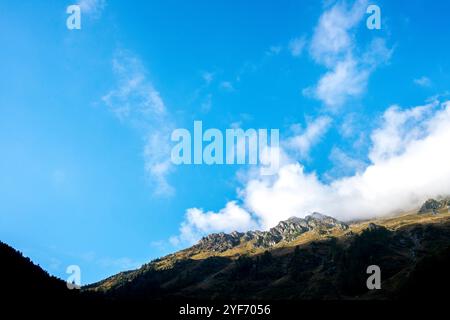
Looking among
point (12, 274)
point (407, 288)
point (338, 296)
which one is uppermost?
point (12, 274)

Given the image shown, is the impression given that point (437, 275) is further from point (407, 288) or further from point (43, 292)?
point (43, 292)

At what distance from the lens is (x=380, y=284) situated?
166 meters
